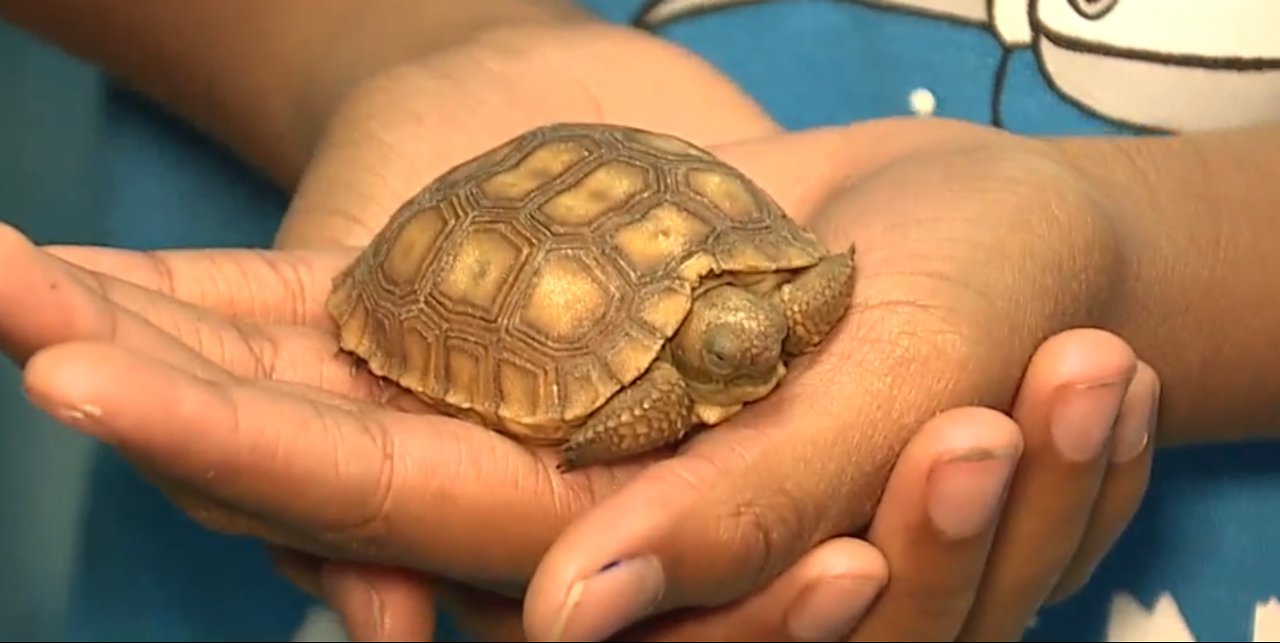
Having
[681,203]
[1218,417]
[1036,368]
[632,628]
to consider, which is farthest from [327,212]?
[1218,417]

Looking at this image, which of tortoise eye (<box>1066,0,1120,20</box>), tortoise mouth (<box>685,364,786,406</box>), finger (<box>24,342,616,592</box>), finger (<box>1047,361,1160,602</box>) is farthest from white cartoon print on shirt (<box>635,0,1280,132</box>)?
finger (<box>24,342,616,592</box>)

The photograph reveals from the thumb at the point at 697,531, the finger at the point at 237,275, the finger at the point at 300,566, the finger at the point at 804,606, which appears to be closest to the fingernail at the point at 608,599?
the thumb at the point at 697,531

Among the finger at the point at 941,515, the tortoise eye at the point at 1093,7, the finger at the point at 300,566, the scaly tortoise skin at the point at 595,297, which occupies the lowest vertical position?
the finger at the point at 300,566

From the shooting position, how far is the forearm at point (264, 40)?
1268mm

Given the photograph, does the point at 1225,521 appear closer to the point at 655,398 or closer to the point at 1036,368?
the point at 1036,368

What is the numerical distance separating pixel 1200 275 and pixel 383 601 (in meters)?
0.59

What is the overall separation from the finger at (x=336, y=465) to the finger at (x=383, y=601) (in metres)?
0.03

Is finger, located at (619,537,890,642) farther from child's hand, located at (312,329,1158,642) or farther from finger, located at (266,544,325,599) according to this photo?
finger, located at (266,544,325,599)

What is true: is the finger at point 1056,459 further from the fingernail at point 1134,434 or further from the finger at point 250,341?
the finger at point 250,341

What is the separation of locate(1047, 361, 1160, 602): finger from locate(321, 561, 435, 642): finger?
412mm

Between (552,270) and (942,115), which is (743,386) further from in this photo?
(942,115)

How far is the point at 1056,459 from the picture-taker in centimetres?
80

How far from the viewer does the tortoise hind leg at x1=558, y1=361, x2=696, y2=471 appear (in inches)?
31.8

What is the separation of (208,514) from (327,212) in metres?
0.33
